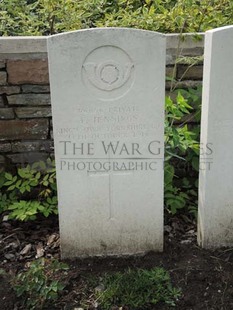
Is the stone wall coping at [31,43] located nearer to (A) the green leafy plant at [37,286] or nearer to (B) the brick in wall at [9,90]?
(B) the brick in wall at [9,90]

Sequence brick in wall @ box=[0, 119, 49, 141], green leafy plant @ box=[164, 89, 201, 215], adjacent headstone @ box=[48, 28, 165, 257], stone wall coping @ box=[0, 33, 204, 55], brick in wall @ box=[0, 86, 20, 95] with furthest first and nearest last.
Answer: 1. brick in wall @ box=[0, 119, 49, 141]
2. brick in wall @ box=[0, 86, 20, 95]
3. stone wall coping @ box=[0, 33, 204, 55]
4. green leafy plant @ box=[164, 89, 201, 215]
5. adjacent headstone @ box=[48, 28, 165, 257]

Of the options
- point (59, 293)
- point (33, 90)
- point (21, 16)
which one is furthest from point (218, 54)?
point (21, 16)

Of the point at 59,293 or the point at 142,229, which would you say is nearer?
the point at 59,293

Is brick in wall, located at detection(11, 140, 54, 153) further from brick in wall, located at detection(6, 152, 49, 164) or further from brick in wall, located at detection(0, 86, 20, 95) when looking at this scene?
brick in wall, located at detection(0, 86, 20, 95)

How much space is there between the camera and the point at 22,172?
3.25m

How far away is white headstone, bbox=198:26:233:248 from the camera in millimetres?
2436

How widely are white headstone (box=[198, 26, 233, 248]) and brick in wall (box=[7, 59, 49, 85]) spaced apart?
121 centimetres

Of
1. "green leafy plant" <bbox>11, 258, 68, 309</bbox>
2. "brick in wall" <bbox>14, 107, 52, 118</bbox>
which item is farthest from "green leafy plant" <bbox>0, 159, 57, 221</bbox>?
"green leafy plant" <bbox>11, 258, 68, 309</bbox>

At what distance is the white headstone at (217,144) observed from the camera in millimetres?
2436

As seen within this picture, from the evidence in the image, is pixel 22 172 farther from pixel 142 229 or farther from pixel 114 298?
pixel 114 298

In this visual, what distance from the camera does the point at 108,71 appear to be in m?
2.43

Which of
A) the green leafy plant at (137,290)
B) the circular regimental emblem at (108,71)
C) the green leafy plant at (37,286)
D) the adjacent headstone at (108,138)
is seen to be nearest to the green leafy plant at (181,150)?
the adjacent headstone at (108,138)

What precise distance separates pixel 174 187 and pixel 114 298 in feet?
3.92

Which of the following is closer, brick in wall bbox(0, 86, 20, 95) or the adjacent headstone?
the adjacent headstone
